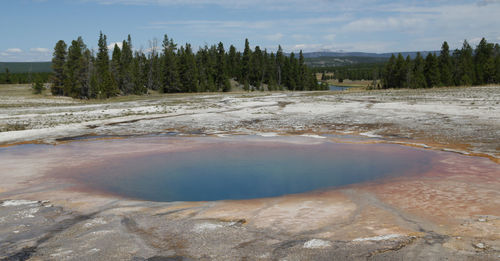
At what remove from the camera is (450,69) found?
8325cm

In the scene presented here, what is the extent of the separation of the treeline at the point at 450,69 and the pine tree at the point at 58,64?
67.3 metres

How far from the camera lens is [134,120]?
25547 mm

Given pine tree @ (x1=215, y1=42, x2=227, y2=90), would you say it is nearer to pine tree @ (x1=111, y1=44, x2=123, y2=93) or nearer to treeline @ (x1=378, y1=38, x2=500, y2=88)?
pine tree @ (x1=111, y1=44, x2=123, y2=93)

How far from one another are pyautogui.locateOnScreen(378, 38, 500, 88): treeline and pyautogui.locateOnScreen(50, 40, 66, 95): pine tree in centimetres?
6725

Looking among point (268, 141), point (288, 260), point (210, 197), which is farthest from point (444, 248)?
point (268, 141)

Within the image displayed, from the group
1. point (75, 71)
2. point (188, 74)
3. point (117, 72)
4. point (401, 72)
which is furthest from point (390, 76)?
point (75, 71)

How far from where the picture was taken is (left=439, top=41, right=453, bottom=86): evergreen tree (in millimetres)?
80750

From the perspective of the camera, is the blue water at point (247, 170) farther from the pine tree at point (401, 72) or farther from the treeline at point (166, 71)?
the pine tree at point (401, 72)

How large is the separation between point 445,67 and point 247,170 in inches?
3226

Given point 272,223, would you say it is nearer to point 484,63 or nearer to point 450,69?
point 450,69

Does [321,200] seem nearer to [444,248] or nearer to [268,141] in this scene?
[444,248]

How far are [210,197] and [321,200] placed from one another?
2.69 meters

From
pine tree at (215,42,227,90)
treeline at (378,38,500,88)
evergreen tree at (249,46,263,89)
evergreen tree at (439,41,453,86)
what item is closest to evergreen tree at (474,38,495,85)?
treeline at (378,38,500,88)

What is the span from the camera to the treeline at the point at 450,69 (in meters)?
79.7
